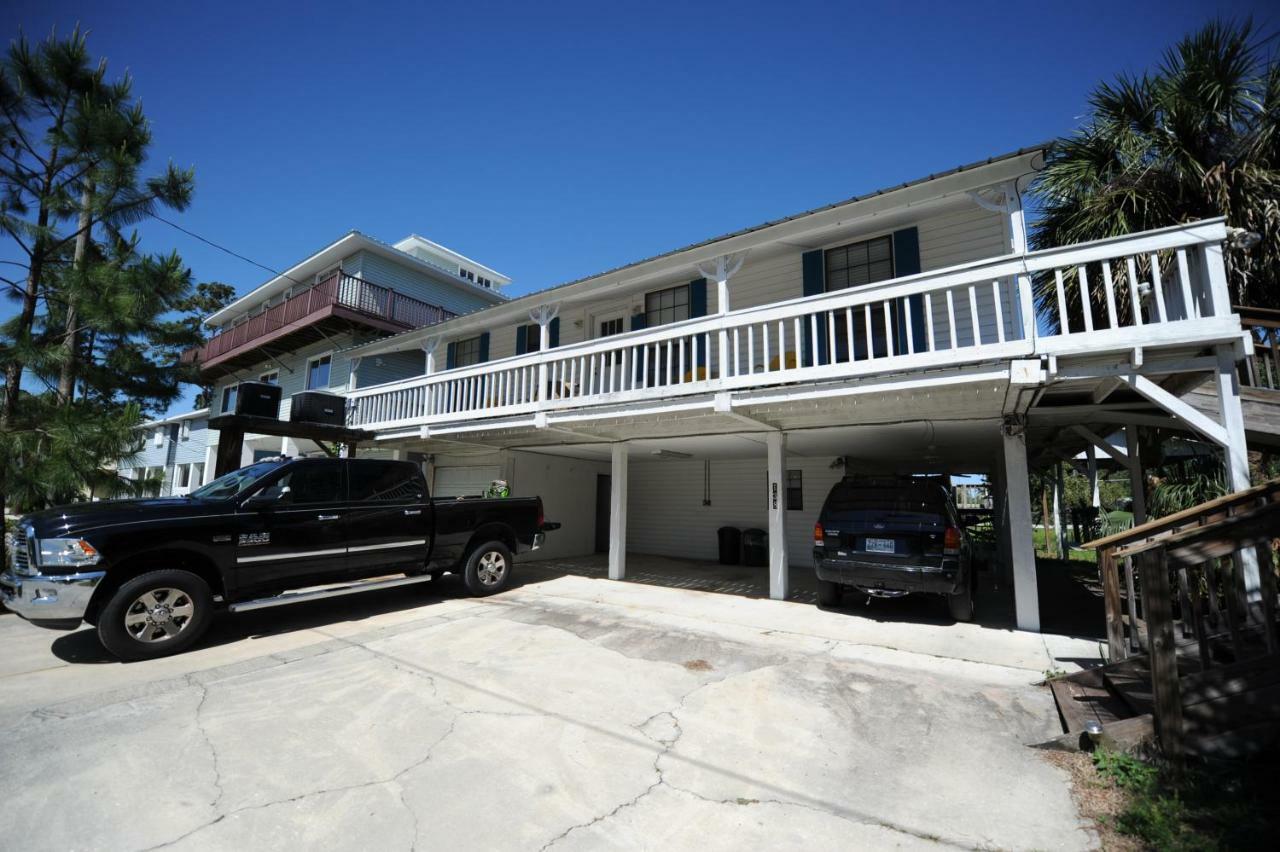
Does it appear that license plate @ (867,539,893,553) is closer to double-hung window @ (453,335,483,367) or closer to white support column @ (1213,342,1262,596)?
white support column @ (1213,342,1262,596)

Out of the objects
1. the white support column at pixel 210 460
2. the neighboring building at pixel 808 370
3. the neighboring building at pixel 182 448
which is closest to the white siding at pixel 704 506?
the neighboring building at pixel 808 370

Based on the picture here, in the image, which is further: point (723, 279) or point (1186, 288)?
point (723, 279)

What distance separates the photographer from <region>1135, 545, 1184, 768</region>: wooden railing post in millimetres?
3072

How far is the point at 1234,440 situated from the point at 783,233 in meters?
5.41

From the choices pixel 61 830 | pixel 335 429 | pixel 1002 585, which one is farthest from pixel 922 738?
pixel 335 429

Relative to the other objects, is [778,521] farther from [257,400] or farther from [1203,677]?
[257,400]

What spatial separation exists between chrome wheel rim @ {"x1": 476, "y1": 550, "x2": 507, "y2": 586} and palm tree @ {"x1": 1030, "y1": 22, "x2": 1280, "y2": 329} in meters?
9.68

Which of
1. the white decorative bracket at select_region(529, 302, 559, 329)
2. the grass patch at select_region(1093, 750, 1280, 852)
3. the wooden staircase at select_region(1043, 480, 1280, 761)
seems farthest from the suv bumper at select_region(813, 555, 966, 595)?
the white decorative bracket at select_region(529, 302, 559, 329)

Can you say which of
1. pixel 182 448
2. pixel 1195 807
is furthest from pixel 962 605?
pixel 182 448

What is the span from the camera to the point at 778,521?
28.1 ft

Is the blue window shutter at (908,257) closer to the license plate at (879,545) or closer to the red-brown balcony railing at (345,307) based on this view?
the license plate at (879,545)

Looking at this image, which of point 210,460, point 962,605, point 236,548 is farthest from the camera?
point 210,460

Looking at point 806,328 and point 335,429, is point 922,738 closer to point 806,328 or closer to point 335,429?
point 806,328

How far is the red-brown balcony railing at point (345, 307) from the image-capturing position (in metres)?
17.0
